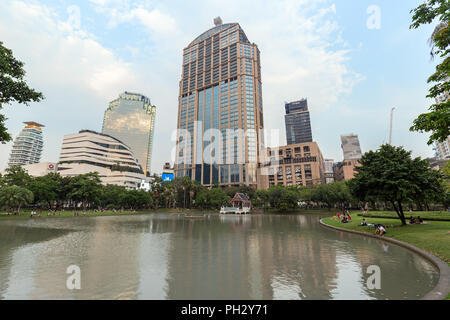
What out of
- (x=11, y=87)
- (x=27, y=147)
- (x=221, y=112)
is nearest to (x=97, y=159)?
(x=221, y=112)

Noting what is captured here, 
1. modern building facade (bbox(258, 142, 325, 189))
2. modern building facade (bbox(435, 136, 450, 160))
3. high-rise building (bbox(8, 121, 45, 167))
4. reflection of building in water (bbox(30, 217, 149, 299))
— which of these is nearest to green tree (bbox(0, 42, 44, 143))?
reflection of building in water (bbox(30, 217, 149, 299))

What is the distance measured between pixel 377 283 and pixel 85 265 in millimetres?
12438

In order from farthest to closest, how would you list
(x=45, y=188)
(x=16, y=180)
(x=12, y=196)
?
(x=16, y=180)
(x=45, y=188)
(x=12, y=196)

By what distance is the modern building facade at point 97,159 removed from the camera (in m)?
125

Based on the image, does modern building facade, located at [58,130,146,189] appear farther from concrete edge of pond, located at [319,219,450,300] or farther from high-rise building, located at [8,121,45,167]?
concrete edge of pond, located at [319,219,450,300]

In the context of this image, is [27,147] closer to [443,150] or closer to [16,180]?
[16,180]

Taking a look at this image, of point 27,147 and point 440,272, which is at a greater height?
point 27,147

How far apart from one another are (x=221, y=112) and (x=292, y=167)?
178 feet

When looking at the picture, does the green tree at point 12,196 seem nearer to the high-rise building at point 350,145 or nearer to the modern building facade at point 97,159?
the modern building facade at point 97,159

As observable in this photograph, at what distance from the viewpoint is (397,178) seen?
19188mm

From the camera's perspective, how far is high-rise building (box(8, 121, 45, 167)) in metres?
186

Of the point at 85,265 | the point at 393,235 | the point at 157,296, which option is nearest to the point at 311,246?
the point at 393,235

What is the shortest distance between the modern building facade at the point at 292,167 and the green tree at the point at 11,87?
4410 inches
